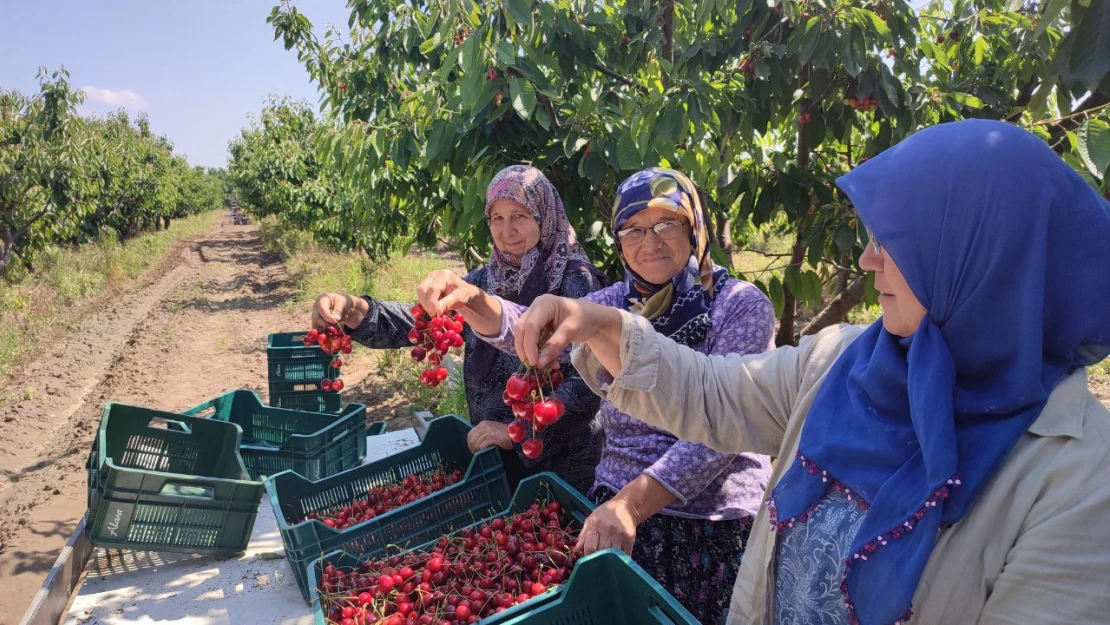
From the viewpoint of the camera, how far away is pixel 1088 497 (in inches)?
35.1

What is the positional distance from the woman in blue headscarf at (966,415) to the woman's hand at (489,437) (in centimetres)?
131

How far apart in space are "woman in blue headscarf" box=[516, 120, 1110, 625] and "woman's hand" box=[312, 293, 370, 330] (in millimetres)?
1776

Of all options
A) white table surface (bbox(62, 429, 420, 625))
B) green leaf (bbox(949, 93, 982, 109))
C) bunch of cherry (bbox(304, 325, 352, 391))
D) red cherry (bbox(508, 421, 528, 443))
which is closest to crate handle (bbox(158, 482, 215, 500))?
white table surface (bbox(62, 429, 420, 625))

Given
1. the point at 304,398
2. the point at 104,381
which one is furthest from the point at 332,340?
the point at 104,381

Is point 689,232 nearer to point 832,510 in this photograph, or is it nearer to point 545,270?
point 545,270

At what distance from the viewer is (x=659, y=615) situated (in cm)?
140

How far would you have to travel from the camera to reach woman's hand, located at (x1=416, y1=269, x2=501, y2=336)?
188cm

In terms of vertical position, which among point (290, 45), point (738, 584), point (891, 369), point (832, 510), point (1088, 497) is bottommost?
point (738, 584)

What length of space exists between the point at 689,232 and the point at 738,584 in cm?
95

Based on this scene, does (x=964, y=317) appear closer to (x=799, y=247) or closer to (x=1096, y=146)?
(x=1096, y=146)

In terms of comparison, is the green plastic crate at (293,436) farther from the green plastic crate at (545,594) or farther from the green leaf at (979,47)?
the green leaf at (979,47)

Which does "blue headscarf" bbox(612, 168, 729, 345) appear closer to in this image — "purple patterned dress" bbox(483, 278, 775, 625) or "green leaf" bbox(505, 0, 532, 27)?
"purple patterned dress" bbox(483, 278, 775, 625)

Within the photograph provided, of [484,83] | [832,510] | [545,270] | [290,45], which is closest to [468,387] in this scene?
[545,270]

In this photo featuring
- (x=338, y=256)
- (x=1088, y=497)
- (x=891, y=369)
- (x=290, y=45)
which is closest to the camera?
(x=1088, y=497)
